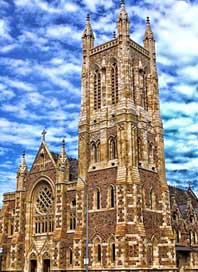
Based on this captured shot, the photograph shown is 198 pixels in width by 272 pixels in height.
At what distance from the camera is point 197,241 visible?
6003cm

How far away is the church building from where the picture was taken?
Answer: 145ft

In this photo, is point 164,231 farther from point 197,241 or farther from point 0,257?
point 0,257

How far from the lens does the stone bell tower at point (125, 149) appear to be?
4350cm

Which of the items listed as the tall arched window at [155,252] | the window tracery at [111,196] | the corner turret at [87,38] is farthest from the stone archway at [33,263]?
the corner turret at [87,38]

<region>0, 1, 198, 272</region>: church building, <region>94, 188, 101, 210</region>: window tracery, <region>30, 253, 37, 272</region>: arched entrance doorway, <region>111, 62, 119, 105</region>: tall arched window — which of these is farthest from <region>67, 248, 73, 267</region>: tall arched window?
<region>111, 62, 119, 105</region>: tall arched window

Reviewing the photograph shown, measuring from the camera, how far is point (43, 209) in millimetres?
54000

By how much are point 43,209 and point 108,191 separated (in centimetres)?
1171

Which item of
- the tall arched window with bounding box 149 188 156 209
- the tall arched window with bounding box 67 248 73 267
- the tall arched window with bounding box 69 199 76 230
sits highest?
the tall arched window with bounding box 149 188 156 209

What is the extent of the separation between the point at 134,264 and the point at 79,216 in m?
8.96

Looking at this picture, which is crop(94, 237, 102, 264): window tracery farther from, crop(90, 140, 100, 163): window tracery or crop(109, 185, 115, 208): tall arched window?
crop(90, 140, 100, 163): window tracery

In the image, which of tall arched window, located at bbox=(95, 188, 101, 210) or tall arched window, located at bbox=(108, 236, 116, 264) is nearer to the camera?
tall arched window, located at bbox=(108, 236, 116, 264)

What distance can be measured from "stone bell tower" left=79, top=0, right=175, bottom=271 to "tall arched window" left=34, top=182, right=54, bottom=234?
Answer: 664 cm

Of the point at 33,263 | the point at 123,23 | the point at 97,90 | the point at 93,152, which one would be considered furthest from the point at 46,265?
the point at 123,23

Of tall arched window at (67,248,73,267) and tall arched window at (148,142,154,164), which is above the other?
tall arched window at (148,142,154,164)
